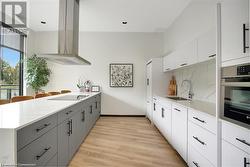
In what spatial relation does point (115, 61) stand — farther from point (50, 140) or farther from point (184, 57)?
point (50, 140)

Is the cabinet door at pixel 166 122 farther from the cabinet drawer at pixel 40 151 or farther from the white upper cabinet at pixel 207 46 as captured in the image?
the cabinet drawer at pixel 40 151

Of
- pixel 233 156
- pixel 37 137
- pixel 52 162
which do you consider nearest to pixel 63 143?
pixel 52 162

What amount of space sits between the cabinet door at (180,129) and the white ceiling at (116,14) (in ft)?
7.91

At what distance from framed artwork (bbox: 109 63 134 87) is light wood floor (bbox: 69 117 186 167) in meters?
2.01

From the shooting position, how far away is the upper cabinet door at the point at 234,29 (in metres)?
1.30

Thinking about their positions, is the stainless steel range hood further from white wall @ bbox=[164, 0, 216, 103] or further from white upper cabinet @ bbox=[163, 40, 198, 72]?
white wall @ bbox=[164, 0, 216, 103]

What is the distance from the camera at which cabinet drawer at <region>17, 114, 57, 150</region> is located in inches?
47.2

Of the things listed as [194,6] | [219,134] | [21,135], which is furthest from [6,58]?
[219,134]

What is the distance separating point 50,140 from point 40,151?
21 centimetres

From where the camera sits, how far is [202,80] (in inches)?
124

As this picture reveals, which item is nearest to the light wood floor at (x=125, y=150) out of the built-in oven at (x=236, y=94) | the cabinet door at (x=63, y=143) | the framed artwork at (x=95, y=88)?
the cabinet door at (x=63, y=143)

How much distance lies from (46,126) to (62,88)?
4656mm

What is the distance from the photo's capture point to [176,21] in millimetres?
4684

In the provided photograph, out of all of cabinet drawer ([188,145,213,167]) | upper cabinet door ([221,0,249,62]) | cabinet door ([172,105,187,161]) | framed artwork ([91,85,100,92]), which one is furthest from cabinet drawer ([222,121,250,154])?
framed artwork ([91,85,100,92])
